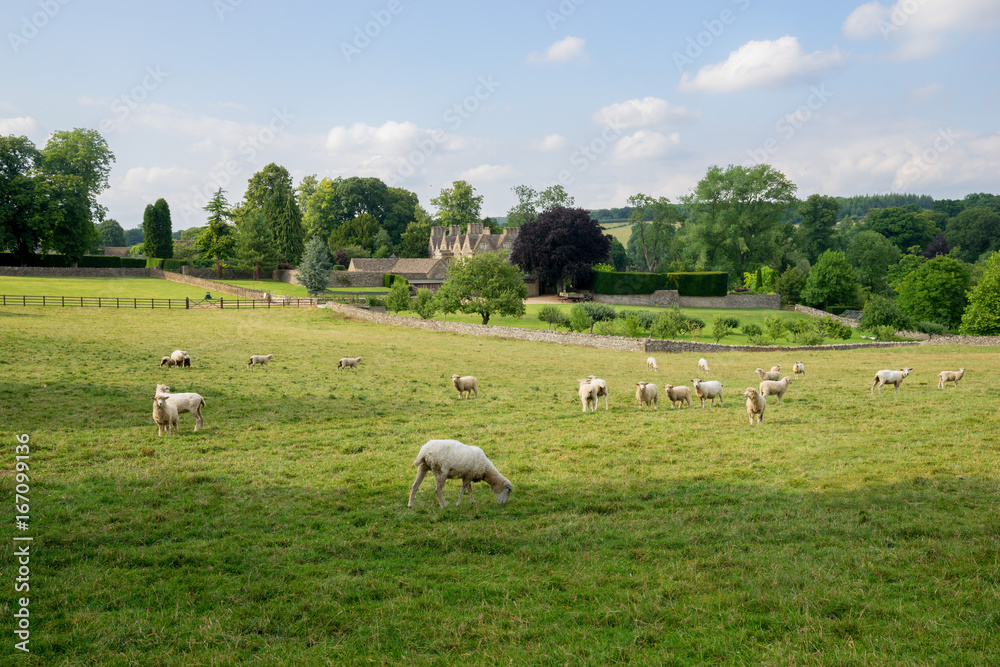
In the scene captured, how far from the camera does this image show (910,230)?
4382 inches

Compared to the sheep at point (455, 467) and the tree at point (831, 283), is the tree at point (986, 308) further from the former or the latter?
the sheep at point (455, 467)

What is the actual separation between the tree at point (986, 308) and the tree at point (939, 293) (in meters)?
5.94

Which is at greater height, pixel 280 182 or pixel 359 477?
pixel 280 182

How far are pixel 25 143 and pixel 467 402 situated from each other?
82.6 m

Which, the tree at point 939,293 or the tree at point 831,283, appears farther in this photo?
the tree at point 831,283

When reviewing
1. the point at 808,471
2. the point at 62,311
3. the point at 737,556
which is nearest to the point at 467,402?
the point at 808,471

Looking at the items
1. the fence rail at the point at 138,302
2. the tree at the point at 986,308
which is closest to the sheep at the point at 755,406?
the fence rail at the point at 138,302

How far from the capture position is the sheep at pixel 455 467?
31.0ft

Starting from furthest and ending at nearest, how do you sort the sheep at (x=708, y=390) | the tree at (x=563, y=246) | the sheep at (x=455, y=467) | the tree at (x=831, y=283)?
1. the tree at (x=563, y=246)
2. the tree at (x=831, y=283)
3. the sheep at (x=708, y=390)
4. the sheep at (x=455, y=467)

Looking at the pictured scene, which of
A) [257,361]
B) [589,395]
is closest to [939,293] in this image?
[589,395]

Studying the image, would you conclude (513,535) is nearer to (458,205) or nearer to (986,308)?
(986,308)

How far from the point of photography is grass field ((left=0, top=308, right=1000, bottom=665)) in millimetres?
5660

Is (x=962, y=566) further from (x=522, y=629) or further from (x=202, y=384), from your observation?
(x=202, y=384)

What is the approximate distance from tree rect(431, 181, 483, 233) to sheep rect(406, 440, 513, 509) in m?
121
